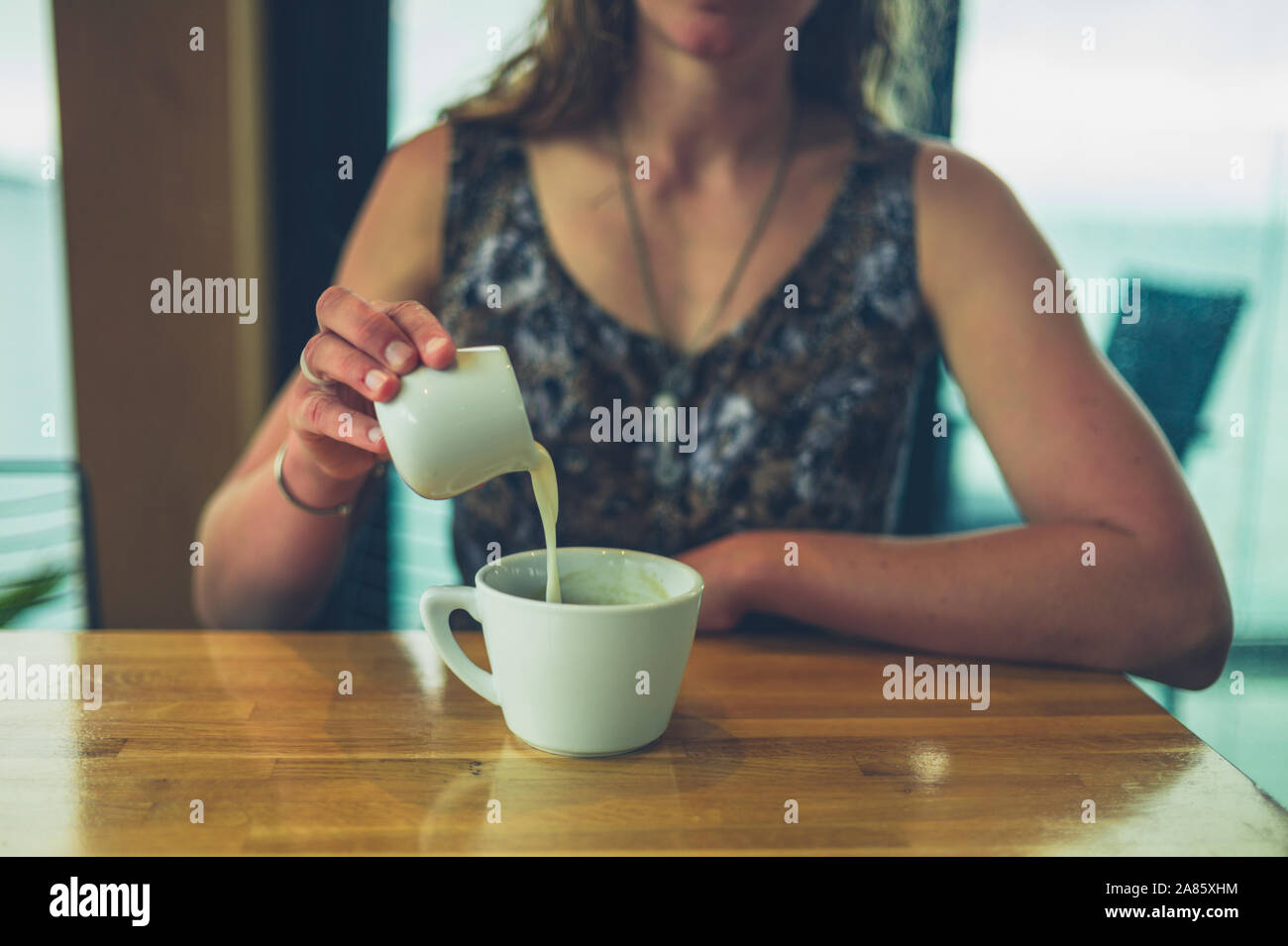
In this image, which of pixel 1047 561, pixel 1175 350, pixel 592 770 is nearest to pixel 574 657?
pixel 592 770

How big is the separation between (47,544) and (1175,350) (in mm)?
2135

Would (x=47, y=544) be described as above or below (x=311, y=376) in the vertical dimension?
below

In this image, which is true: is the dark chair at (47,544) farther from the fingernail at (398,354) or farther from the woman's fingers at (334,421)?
the fingernail at (398,354)

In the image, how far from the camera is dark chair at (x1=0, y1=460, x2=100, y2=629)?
1335 millimetres

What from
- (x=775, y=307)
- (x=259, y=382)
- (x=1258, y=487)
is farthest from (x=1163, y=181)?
(x=259, y=382)

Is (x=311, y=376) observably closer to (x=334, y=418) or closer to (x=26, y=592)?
(x=334, y=418)

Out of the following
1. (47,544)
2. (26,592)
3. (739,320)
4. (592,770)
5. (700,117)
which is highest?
(700,117)

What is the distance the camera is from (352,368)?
695 millimetres

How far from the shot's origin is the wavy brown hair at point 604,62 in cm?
128

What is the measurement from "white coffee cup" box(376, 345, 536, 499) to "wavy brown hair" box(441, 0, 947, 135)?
770 millimetres

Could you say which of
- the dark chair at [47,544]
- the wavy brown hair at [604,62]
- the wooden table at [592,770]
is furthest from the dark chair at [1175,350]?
the dark chair at [47,544]

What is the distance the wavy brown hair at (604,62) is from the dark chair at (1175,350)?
2.80ft

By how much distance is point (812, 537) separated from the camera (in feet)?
3.21
